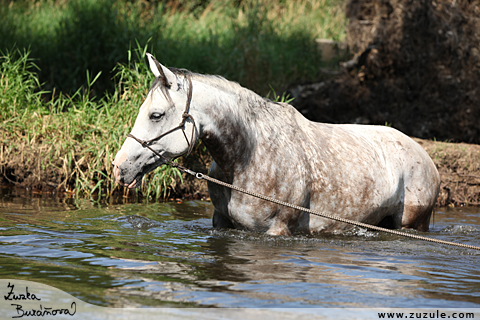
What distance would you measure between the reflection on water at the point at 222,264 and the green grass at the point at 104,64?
1689 mm

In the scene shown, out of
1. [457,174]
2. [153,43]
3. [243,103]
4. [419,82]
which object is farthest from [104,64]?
[243,103]

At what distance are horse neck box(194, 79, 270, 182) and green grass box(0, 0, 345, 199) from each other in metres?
2.85

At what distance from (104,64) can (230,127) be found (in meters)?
7.65

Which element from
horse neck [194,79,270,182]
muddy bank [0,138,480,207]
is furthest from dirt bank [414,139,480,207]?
horse neck [194,79,270,182]

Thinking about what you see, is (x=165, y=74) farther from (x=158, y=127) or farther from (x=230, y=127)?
(x=230, y=127)

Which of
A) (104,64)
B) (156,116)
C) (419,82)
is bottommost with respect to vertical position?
(104,64)

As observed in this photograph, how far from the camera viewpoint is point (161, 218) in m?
5.78

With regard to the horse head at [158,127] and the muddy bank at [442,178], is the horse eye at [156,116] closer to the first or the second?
the horse head at [158,127]

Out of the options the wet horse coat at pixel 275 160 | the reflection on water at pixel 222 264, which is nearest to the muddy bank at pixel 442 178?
the reflection on water at pixel 222 264

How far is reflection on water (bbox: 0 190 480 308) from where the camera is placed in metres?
3.11

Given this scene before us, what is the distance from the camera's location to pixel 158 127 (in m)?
4.00

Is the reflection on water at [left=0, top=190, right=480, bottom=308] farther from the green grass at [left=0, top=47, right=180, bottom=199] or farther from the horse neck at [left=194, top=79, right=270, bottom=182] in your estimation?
the green grass at [left=0, top=47, right=180, bottom=199]

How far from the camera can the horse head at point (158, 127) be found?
3.98 m

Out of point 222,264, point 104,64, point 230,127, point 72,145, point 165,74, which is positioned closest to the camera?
point 222,264
